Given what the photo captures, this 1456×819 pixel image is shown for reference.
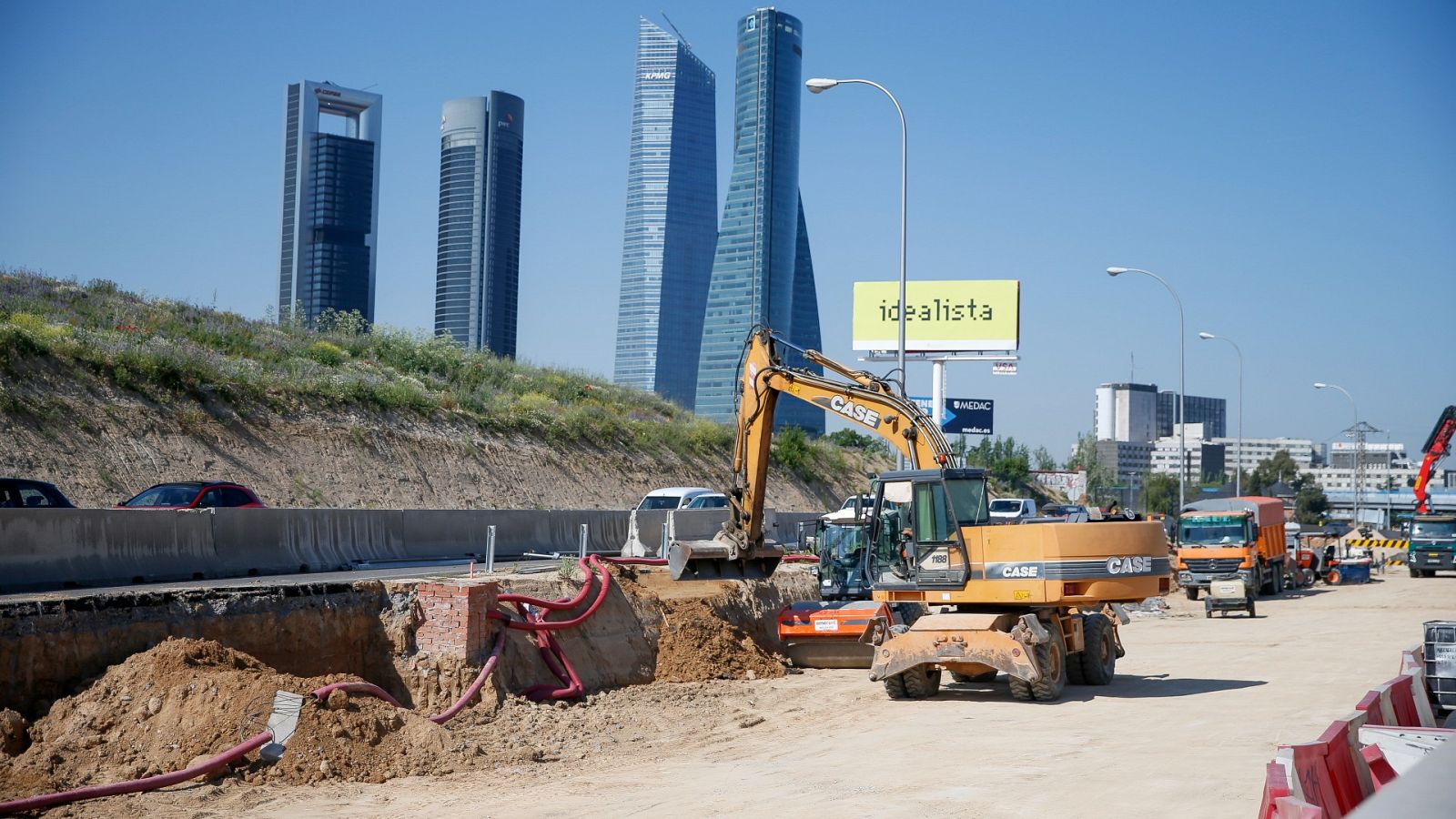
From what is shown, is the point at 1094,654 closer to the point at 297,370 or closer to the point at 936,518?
the point at 936,518

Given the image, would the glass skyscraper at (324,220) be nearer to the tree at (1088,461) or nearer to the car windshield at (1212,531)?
the tree at (1088,461)

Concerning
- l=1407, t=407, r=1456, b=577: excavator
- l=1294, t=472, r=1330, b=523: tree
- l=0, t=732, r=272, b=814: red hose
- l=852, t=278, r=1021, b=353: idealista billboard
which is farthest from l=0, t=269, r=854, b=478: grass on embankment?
l=1294, t=472, r=1330, b=523: tree

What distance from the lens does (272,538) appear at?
19.7 meters

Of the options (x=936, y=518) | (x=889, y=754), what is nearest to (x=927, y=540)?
(x=936, y=518)

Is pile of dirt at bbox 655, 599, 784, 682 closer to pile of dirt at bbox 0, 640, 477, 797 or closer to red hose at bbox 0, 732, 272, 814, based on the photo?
pile of dirt at bbox 0, 640, 477, 797

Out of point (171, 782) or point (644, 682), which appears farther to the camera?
point (644, 682)

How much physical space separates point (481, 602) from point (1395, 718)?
31.3 feet

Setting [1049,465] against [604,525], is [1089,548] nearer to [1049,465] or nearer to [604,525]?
[604,525]

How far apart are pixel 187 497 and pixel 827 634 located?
1111cm

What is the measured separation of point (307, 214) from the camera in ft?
638

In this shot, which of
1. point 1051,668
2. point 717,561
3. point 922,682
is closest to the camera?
point 1051,668

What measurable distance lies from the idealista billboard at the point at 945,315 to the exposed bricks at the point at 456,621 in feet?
137

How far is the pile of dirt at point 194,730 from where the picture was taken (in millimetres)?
10211

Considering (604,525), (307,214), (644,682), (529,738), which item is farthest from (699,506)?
(307,214)
